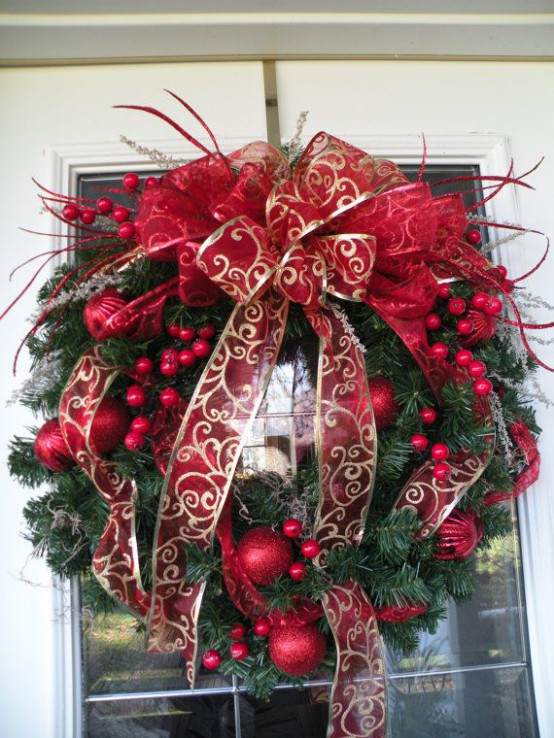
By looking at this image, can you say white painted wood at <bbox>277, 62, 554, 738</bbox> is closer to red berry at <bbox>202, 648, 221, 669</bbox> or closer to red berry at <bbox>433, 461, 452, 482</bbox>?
red berry at <bbox>433, 461, 452, 482</bbox>

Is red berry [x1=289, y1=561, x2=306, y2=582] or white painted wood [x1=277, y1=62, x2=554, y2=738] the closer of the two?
red berry [x1=289, y1=561, x2=306, y2=582]

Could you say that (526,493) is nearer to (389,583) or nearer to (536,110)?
(389,583)

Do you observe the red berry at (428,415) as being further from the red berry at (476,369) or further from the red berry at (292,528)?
the red berry at (292,528)

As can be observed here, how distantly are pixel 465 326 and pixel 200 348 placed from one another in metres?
0.32

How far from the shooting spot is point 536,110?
904 mm

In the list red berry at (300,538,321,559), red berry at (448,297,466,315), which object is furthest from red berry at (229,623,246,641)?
red berry at (448,297,466,315)

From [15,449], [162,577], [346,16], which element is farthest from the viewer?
[346,16]

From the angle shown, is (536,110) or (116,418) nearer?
(116,418)

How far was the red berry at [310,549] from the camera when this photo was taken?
0.58m

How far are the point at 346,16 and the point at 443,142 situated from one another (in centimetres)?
25

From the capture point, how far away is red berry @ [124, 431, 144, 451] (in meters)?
0.60

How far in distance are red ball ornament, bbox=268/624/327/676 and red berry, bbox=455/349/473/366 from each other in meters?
0.36

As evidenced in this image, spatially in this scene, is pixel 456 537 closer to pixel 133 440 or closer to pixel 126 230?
pixel 133 440

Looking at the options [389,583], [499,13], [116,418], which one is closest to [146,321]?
[116,418]
